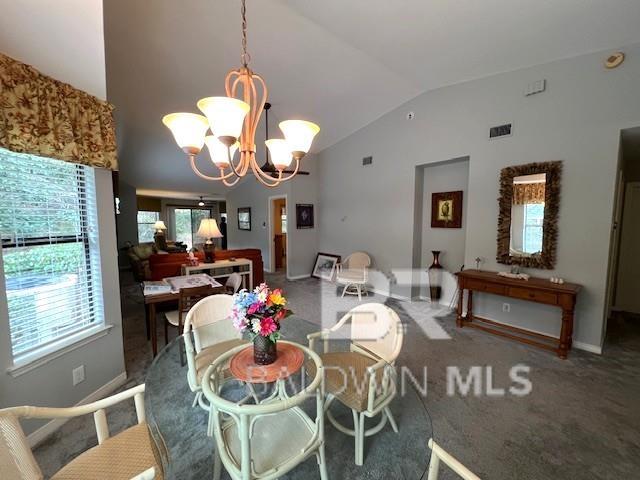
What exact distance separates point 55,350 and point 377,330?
2.18 m

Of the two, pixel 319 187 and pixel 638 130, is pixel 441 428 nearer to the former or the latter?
pixel 638 130

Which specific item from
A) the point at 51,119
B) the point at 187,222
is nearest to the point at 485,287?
the point at 51,119

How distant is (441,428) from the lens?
176 centimetres

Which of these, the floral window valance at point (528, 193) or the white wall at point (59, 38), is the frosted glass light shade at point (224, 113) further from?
the floral window valance at point (528, 193)

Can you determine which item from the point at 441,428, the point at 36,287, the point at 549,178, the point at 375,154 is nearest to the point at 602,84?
the point at 549,178

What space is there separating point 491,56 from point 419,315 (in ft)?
10.6

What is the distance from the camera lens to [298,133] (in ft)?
5.55

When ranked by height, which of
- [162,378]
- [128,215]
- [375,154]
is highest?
[375,154]

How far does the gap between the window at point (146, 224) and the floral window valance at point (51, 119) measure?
8807 mm

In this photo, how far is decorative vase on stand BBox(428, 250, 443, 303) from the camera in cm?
413

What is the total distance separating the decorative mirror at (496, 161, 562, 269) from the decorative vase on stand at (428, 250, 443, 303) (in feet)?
3.12

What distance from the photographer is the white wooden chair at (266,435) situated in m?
0.99

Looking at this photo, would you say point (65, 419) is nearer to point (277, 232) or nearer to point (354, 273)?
point (354, 273)

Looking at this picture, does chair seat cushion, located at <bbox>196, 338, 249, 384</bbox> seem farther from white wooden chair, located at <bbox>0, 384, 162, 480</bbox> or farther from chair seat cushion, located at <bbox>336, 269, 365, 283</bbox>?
chair seat cushion, located at <bbox>336, 269, 365, 283</bbox>
